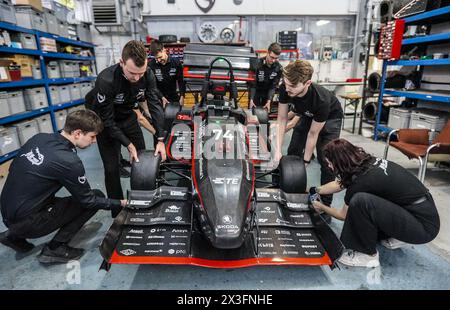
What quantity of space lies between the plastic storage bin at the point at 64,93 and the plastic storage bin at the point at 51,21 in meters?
1.00

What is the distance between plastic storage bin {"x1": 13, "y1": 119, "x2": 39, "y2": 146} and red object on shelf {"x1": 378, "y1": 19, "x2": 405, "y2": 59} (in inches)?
229

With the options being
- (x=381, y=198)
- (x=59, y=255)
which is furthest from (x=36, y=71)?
(x=381, y=198)

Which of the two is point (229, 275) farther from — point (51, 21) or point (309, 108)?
point (51, 21)

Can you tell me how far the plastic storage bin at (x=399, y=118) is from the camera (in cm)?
475

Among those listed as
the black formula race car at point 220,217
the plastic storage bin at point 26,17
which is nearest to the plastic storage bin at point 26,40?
the plastic storage bin at point 26,17

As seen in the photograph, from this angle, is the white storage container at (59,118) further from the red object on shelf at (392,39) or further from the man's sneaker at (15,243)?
the red object on shelf at (392,39)

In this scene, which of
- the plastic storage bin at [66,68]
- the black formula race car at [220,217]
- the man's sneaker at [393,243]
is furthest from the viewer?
the plastic storage bin at [66,68]

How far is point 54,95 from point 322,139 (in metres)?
4.84

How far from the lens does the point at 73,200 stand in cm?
202

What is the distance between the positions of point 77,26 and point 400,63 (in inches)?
266

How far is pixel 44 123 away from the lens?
4.68 m
